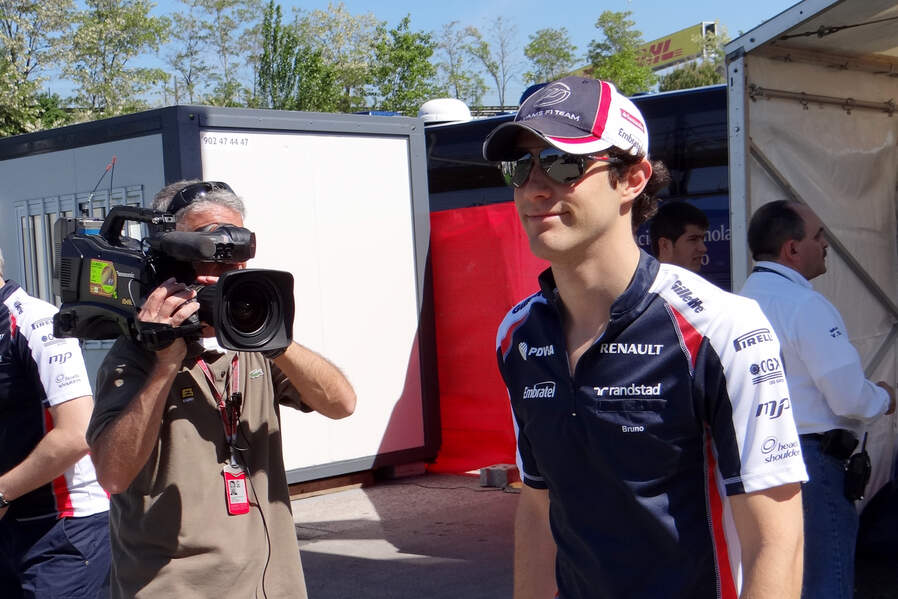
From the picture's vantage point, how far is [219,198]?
2.56 meters

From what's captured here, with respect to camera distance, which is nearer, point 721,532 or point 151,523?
point 721,532

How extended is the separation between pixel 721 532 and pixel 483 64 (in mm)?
48422

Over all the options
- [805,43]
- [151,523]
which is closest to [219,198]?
[151,523]

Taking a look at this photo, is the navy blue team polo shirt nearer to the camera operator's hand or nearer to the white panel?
the camera operator's hand

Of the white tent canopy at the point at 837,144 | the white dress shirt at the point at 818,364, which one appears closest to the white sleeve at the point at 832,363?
the white dress shirt at the point at 818,364

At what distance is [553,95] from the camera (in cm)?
185

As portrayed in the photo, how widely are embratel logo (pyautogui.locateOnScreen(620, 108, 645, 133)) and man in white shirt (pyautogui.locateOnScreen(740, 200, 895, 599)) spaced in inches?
67.8

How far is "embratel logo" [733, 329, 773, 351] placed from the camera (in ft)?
5.41

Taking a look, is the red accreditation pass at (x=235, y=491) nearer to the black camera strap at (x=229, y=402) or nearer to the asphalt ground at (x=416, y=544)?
the black camera strap at (x=229, y=402)

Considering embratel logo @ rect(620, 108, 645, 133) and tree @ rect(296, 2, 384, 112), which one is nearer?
embratel logo @ rect(620, 108, 645, 133)

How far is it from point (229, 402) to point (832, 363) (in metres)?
2.11

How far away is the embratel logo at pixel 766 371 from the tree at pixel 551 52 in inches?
1846

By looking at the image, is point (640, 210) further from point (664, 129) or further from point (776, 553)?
point (664, 129)

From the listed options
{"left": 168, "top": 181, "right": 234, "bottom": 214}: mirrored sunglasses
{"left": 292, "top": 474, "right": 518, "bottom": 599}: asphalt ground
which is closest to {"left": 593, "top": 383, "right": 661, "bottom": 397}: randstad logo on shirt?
{"left": 168, "top": 181, "right": 234, "bottom": 214}: mirrored sunglasses
